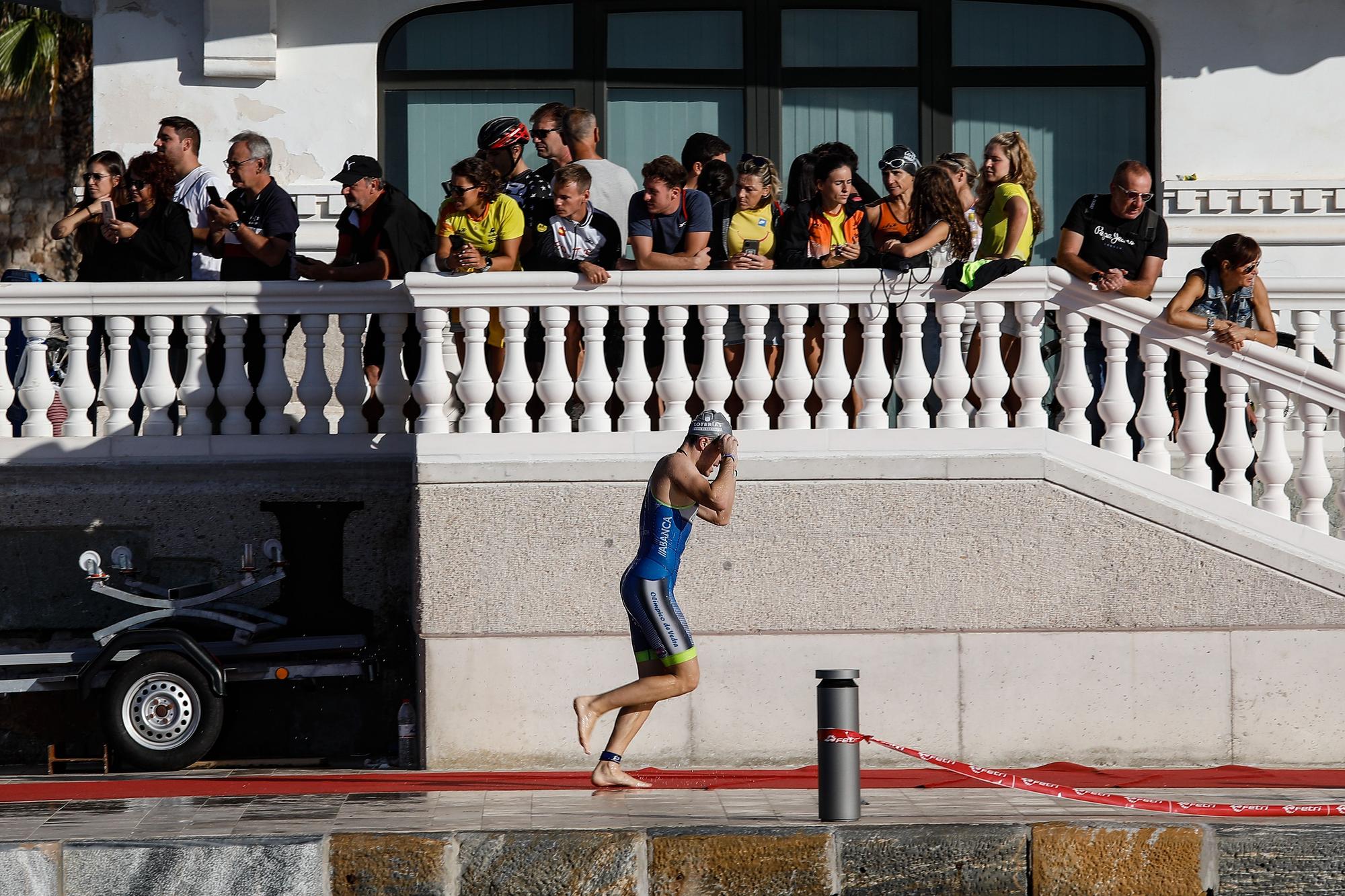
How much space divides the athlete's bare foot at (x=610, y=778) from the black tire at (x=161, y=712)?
Answer: 6.62ft

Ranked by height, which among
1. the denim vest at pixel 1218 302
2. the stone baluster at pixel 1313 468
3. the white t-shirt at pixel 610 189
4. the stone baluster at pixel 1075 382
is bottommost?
the stone baluster at pixel 1313 468

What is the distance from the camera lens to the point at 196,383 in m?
8.79

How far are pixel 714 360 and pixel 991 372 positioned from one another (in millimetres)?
1333

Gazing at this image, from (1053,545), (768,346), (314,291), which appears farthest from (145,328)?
(1053,545)

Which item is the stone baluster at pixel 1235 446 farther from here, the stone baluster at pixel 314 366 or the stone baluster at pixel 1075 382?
the stone baluster at pixel 314 366

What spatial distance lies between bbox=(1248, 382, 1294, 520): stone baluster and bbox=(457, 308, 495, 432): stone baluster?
141 inches

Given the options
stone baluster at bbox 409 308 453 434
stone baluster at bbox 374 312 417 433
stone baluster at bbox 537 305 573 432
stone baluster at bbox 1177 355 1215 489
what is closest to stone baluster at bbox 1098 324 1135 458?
stone baluster at bbox 1177 355 1215 489

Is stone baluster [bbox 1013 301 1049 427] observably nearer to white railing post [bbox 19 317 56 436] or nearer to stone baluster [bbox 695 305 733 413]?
stone baluster [bbox 695 305 733 413]

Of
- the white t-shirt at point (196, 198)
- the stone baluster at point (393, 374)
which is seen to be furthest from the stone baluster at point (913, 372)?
the white t-shirt at point (196, 198)

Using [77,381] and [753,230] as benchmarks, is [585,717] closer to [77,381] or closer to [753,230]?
[753,230]

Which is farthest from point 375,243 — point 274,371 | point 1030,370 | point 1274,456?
point 1274,456

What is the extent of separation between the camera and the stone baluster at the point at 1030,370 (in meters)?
8.36

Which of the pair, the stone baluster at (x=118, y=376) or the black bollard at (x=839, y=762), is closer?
the black bollard at (x=839, y=762)

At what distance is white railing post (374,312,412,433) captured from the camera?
8.77 metres
